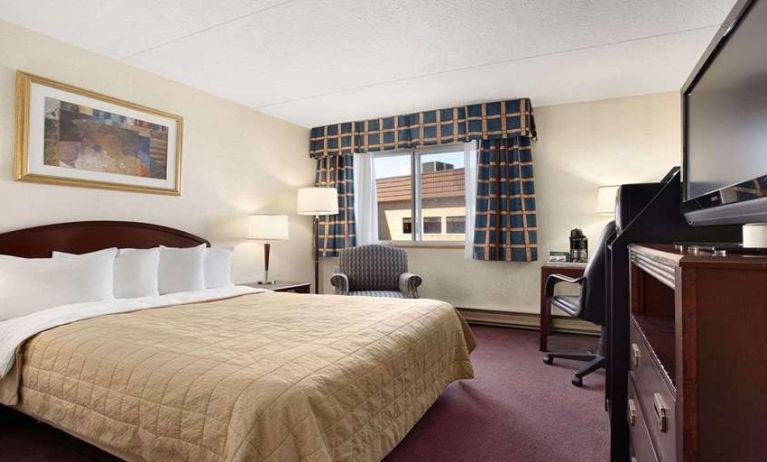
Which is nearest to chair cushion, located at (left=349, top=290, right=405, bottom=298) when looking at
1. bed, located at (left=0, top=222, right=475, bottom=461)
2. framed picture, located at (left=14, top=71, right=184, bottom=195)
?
bed, located at (left=0, top=222, right=475, bottom=461)

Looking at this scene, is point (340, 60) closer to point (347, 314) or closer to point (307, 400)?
point (347, 314)

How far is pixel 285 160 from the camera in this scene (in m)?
4.64

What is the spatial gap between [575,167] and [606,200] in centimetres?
52

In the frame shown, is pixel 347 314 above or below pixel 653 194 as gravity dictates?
below

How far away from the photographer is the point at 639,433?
1251 millimetres

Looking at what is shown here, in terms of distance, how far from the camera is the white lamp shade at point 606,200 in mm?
3604

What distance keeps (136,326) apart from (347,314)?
0.99 metres

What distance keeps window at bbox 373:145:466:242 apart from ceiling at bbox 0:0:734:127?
3.11 ft

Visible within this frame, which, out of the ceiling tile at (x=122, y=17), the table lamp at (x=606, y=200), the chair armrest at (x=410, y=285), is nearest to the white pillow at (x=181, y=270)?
the ceiling tile at (x=122, y=17)

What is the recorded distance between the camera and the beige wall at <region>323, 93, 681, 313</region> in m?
3.71

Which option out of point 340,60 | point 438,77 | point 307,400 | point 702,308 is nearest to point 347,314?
point 307,400

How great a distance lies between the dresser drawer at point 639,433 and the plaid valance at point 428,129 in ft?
9.88

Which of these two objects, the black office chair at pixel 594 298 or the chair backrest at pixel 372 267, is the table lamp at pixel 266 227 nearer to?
the chair backrest at pixel 372 267

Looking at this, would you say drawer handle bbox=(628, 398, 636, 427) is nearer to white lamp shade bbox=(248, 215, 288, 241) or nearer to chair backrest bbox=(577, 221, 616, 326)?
chair backrest bbox=(577, 221, 616, 326)
